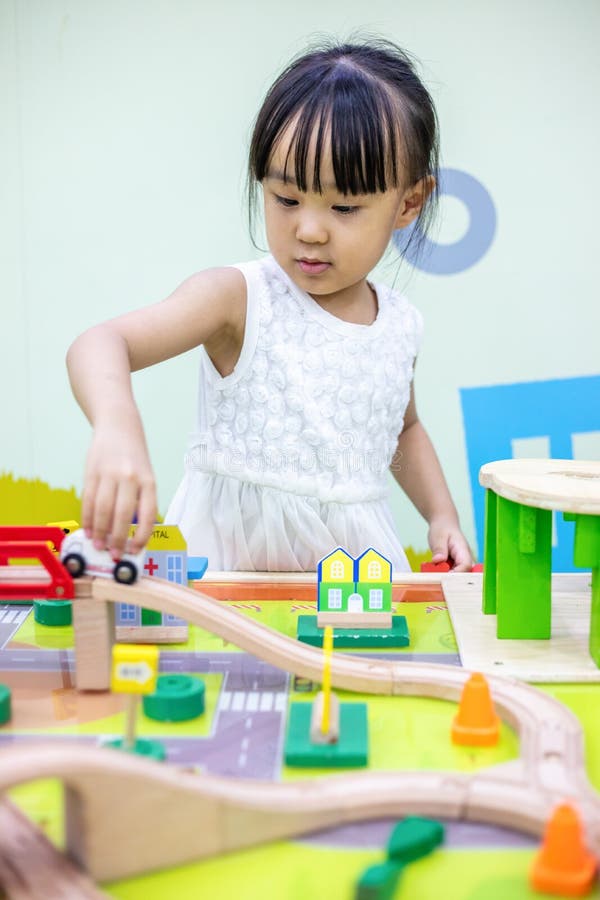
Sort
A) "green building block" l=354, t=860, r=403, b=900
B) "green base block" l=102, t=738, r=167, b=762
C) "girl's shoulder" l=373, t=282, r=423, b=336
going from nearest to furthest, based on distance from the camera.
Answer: "green building block" l=354, t=860, r=403, b=900, "green base block" l=102, t=738, r=167, b=762, "girl's shoulder" l=373, t=282, r=423, b=336

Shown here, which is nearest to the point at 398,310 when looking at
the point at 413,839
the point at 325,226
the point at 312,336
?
the point at 312,336

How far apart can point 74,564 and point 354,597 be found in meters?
0.22

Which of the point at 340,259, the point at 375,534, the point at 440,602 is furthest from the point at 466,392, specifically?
the point at 440,602

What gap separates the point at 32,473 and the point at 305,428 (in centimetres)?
85

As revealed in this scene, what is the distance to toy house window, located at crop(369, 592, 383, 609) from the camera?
2.33 feet

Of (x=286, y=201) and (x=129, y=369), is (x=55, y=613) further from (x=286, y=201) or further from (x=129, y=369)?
(x=286, y=201)

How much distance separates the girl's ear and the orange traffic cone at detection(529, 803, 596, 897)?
0.72 m

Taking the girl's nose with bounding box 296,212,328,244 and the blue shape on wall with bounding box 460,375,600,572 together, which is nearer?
the girl's nose with bounding box 296,212,328,244

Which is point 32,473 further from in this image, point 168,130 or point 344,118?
point 344,118

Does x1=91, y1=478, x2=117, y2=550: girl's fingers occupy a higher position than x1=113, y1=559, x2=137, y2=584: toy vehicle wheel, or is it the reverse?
x1=91, y1=478, x2=117, y2=550: girl's fingers

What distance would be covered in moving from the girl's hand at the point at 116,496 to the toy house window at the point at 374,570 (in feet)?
0.67

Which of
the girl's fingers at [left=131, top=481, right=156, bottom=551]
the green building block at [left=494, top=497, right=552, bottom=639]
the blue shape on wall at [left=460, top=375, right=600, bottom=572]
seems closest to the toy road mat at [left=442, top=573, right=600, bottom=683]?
the green building block at [left=494, top=497, right=552, bottom=639]

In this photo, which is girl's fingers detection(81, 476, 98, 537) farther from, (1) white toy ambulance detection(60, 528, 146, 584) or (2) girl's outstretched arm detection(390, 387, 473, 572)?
(2) girl's outstretched arm detection(390, 387, 473, 572)

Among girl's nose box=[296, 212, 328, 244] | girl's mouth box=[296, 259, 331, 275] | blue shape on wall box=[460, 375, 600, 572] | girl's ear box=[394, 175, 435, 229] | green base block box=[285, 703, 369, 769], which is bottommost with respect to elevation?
green base block box=[285, 703, 369, 769]
